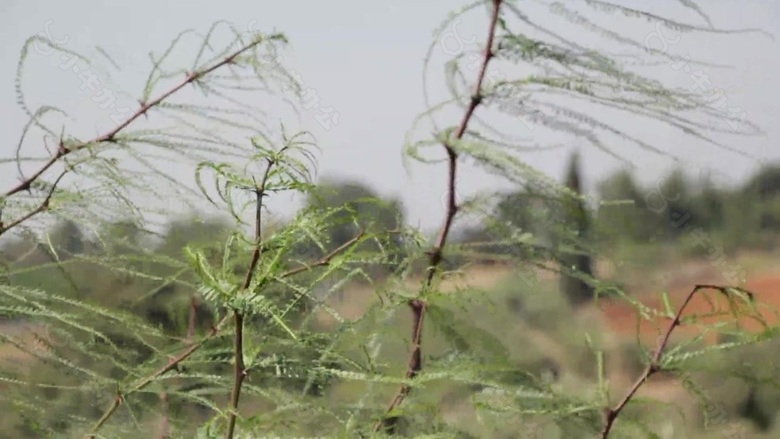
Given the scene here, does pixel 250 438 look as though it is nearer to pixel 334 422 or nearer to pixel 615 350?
pixel 334 422

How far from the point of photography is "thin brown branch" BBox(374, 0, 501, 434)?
578 mm

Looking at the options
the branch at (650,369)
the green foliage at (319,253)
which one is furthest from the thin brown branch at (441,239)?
the branch at (650,369)

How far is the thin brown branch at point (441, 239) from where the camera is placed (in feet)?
1.90

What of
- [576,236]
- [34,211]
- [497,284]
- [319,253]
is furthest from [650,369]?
[34,211]

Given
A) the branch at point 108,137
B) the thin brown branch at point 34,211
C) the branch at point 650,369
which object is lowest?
the branch at point 650,369

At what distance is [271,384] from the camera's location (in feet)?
2.47

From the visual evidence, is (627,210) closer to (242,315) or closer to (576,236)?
(576,236)

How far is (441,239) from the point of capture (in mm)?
612

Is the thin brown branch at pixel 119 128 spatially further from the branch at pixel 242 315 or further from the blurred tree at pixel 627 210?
the blurred tree at pixel 627 210

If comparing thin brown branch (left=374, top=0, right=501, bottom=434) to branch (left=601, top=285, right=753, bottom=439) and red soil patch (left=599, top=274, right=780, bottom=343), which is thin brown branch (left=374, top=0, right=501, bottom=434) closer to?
branch (left=601, top=285, right=753, bottom=439)

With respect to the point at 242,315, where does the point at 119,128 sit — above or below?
above

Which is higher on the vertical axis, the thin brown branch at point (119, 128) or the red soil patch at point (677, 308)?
the thin brown branch at point (119, 128)

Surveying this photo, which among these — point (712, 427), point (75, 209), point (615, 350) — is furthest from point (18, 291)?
point (712, 427)

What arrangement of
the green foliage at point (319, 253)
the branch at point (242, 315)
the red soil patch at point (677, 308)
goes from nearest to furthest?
the branch at point (242, 315) < the green foliage at point (319, 253) < the red soil patch at point (677, 308)
